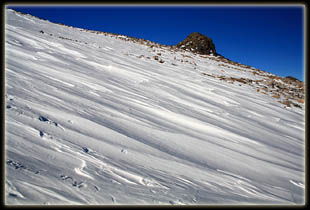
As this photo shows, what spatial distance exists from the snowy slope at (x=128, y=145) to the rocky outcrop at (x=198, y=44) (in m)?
11.3

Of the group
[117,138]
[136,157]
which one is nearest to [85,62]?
[117,138]

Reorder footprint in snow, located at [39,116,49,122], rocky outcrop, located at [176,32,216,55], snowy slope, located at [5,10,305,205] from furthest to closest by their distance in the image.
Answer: rocky outcrop, located at [176,32,216,55]
footprint in snow, located at [39,116,49,122]
snowy slope, located at [5,10,305,205]

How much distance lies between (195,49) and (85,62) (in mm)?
11498

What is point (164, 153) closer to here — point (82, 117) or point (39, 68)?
point (82, 117)

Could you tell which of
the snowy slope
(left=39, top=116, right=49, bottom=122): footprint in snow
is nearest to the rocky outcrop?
the snowy slope

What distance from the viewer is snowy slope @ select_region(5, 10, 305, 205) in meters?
1.39

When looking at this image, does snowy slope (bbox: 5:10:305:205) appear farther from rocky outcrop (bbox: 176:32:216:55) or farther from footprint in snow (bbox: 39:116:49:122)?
rocky outcrop (bbox: 176:32:216:55)

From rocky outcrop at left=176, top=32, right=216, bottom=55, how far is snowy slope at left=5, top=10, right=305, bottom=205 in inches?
444

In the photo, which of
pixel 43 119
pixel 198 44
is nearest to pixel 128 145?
pixel 43 119

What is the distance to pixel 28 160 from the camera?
1.42 meters

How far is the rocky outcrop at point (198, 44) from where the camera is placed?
1428 cm

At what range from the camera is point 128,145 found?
1.95m

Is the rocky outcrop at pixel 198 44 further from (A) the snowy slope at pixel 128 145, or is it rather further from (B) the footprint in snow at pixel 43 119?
(B) the footprint in snow at pixel 43 119

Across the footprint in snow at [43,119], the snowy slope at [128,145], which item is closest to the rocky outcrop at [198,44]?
the snowy slope at [128,145]
